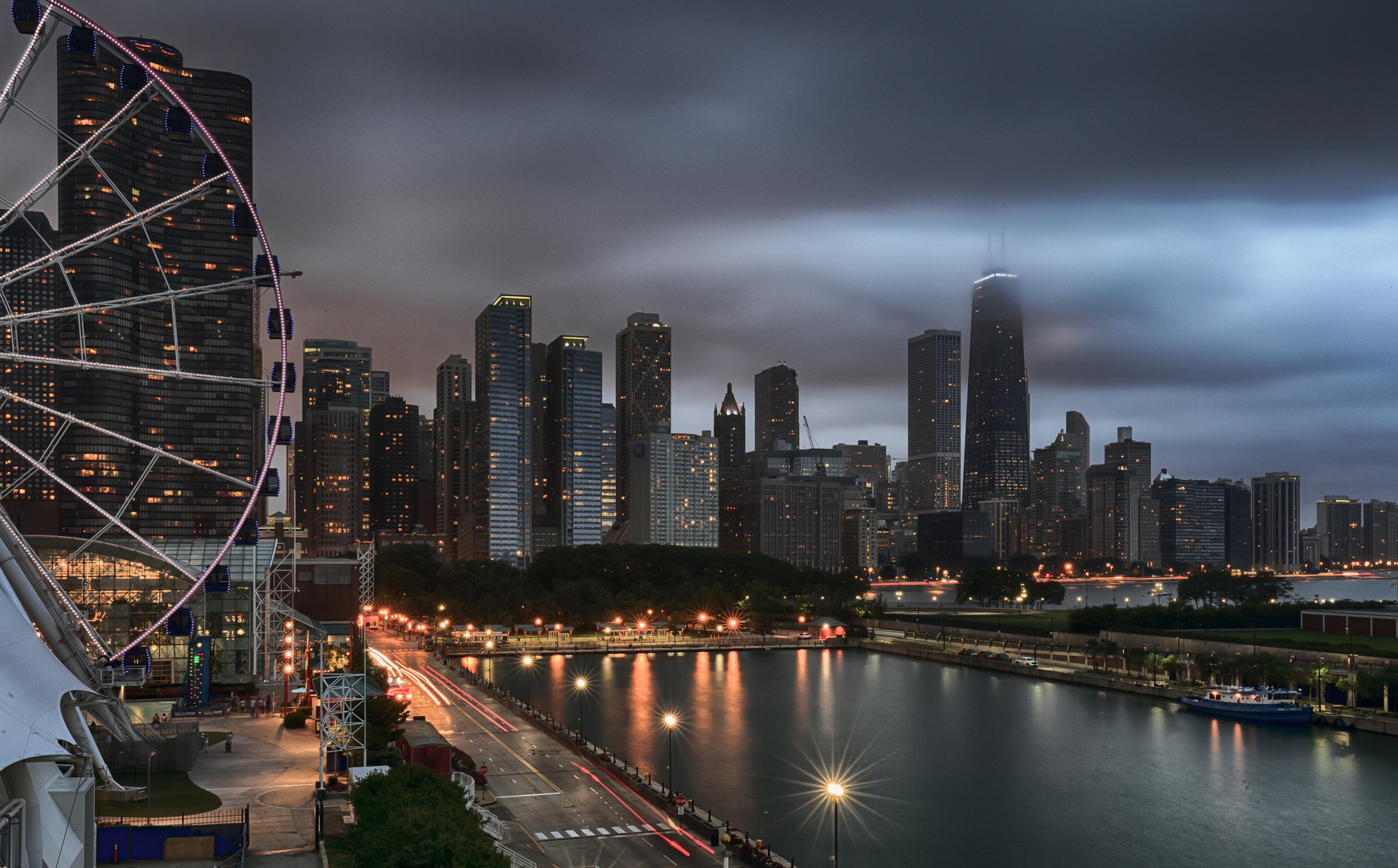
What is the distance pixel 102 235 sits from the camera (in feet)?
127

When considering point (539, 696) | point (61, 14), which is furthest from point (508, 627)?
point (61, 14)

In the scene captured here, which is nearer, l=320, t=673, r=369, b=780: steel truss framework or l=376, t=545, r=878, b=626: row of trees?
l=320, t=673, r=369, b=780: steel truss framework

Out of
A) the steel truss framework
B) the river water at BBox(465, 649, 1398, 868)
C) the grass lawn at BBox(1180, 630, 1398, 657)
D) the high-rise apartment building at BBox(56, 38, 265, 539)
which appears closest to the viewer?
the steel truss framework

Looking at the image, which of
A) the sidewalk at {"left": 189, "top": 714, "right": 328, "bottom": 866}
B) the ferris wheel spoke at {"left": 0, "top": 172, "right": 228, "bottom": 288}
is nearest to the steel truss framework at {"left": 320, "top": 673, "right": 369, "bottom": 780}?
the sidewalk at {"left": 189, "top": 714, "right": 328, "bottom": 866}

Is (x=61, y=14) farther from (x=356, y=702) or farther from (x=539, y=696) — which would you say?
(x=539, y=696)

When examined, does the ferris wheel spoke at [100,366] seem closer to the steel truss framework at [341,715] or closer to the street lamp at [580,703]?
the steel truss framework at [341,715]

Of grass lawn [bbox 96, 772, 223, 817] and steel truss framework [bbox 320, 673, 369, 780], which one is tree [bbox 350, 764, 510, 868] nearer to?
grass lawn [bbox 96, 772, 223, 817]

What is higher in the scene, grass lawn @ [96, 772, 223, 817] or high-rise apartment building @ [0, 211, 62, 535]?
high-rise apartment building @ [0, 211, 62, 535]

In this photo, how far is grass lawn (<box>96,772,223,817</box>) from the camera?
41906 millimetres

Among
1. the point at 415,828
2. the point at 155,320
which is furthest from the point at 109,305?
the point at 155,320

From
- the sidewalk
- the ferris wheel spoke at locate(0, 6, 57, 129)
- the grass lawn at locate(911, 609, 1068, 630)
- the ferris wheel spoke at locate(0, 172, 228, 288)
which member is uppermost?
the ferris wheel spoke at locate(0, 6, 57, 129)

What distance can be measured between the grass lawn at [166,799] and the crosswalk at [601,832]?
12765 millimetres

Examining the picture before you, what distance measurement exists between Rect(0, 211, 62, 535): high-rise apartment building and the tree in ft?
437

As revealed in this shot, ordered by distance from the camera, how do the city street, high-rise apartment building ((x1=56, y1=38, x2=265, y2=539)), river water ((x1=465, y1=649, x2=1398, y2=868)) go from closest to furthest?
the city street < river water ((x1=465, y1=649, x2=1398, y2=868)) < high-rise apartment building ((x1=56, y1=38, x2=265, y2=539))
